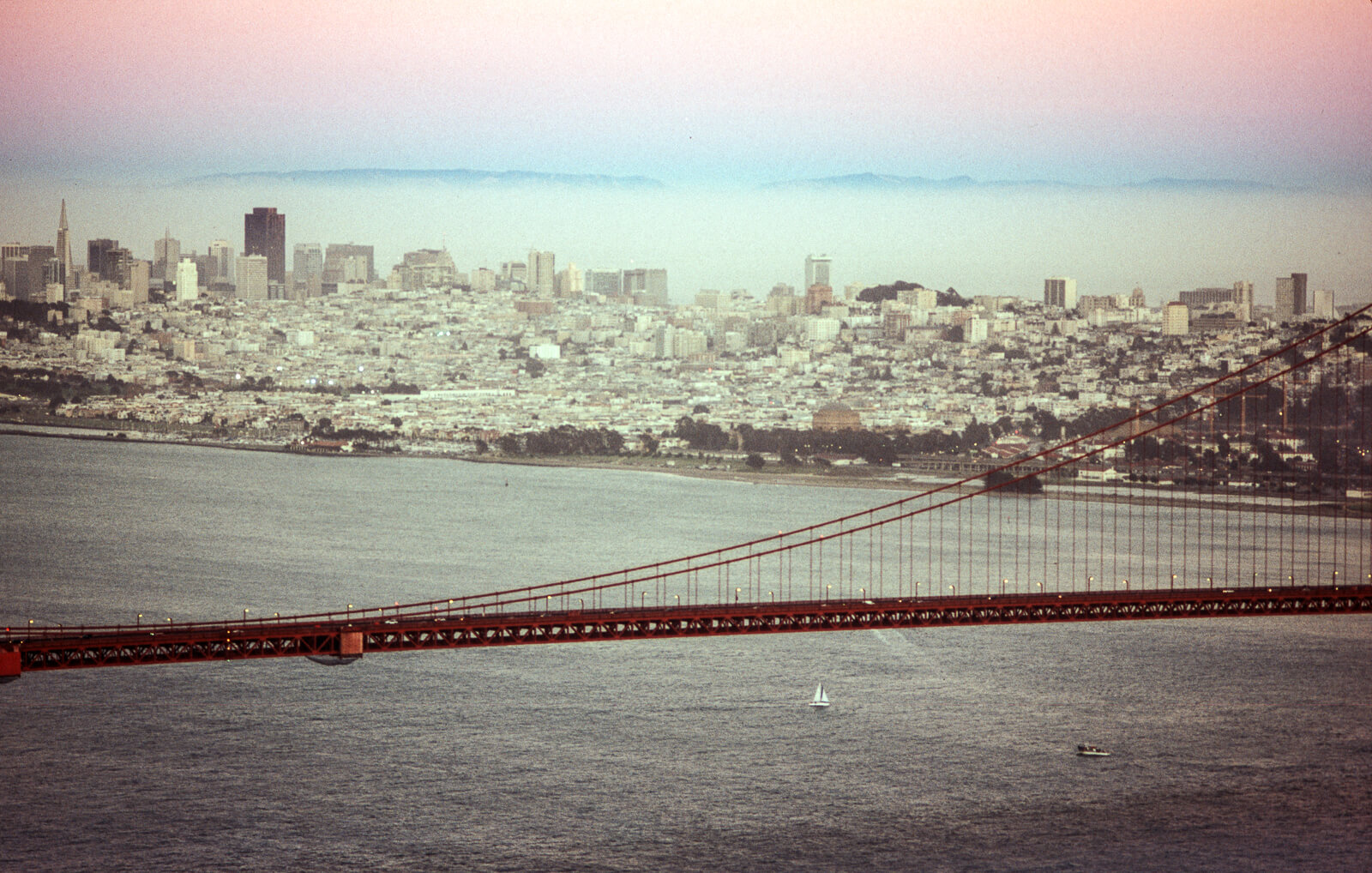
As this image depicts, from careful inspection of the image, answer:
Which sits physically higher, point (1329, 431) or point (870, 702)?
point (1329, 431)

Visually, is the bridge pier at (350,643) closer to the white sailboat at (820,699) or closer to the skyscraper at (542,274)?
the white sailboat at (820,699)

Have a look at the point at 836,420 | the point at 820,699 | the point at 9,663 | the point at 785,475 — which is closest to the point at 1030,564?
the point at 820,699

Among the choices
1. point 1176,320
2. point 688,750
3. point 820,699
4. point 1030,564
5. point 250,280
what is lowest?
point 688,750

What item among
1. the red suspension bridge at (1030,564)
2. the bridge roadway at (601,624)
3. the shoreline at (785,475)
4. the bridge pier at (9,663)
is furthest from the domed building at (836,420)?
the bridge pier at (9,663)

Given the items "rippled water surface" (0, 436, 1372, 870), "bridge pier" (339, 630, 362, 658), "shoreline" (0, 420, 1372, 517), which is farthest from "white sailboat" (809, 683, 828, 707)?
"shoreline" (0, 420, 1372, 517)

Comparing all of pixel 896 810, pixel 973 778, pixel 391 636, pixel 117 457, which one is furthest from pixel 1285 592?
pixel 117 457

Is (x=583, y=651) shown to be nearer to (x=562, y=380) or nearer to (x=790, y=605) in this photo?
(x=790, y=605)

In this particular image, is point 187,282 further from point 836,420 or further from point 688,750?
point 688,750
